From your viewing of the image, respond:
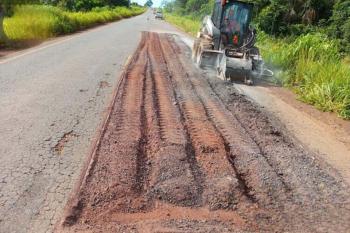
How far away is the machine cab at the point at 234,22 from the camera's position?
1423 centimetres

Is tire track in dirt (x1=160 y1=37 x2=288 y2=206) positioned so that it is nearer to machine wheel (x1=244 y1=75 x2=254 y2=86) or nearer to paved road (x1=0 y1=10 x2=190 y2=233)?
paved road (x1=0 y1=10 x2=190 y2=233)

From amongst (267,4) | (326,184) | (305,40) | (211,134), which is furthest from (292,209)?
(267,4)

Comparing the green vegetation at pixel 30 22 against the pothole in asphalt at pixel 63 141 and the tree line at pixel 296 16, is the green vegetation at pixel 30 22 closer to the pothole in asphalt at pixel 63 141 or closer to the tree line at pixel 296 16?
the tree line at pixel 296 16

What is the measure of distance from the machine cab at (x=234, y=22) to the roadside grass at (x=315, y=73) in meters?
1.54

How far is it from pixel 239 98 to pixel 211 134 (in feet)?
12.0

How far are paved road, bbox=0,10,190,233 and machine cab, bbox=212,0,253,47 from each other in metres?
3.77

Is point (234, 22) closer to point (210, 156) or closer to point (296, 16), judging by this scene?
point (210, 156)

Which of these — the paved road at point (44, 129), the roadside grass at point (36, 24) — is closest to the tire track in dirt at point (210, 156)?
the paved road at point (44, 129)

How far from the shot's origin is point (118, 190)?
4.81 m

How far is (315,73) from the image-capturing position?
1217 centimetres

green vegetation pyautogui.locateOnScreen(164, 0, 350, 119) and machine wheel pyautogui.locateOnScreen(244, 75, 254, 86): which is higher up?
green vegetation pyautogui.locateOnScreen(164, 0, 350, 119)

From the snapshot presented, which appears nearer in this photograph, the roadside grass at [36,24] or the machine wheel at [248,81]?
the machine wheel at [248,81]

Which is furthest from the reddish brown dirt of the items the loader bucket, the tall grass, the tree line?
the tree line

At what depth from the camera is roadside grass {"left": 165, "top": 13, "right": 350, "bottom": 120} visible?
10523 millimetres
